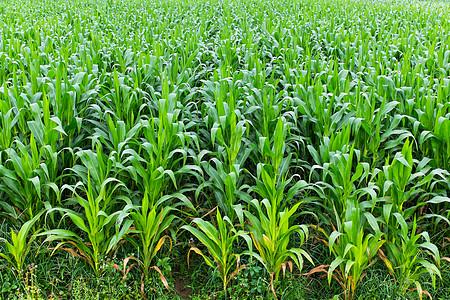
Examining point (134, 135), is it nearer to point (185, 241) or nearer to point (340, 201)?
point (185, 241)

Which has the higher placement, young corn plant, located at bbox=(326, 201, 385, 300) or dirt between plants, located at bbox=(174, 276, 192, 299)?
young corn plant, located at bbox=(326, 201, 385, 300)

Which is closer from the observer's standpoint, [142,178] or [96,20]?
[142,178]

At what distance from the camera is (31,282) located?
2.55m

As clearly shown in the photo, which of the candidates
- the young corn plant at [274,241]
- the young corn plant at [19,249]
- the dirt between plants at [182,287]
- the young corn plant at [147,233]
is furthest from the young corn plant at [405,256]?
the young corn plant at [19,249]

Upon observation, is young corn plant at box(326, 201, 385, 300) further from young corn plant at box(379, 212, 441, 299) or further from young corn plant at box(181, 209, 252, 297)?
young corn plant at box(181, 209, 252, 297)

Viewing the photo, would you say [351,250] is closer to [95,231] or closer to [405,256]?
[405,256]

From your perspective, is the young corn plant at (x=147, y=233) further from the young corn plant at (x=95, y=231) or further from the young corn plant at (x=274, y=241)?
the young corn plant at (x=274, y=241)

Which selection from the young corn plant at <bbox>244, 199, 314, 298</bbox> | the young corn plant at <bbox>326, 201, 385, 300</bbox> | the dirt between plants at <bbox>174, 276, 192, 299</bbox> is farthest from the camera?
the dirt between plants at <bbox>174, 276, 192, 299</bbox>

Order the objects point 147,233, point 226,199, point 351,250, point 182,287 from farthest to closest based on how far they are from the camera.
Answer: point 226,199 < point 182,287 < point 147,233 < point 351,250

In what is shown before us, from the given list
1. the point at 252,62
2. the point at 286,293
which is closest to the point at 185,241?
the point at 286,293

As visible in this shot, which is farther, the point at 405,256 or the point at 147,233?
the point at 147,233

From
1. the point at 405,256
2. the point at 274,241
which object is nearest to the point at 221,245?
the point at 274,241

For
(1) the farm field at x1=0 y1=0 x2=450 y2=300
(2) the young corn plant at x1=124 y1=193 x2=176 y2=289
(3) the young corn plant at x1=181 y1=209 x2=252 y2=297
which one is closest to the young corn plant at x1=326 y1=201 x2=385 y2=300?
(1) the farm field at x1=0 y1=0 x2=450 y2=300

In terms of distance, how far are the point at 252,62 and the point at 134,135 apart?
8.29 ft
